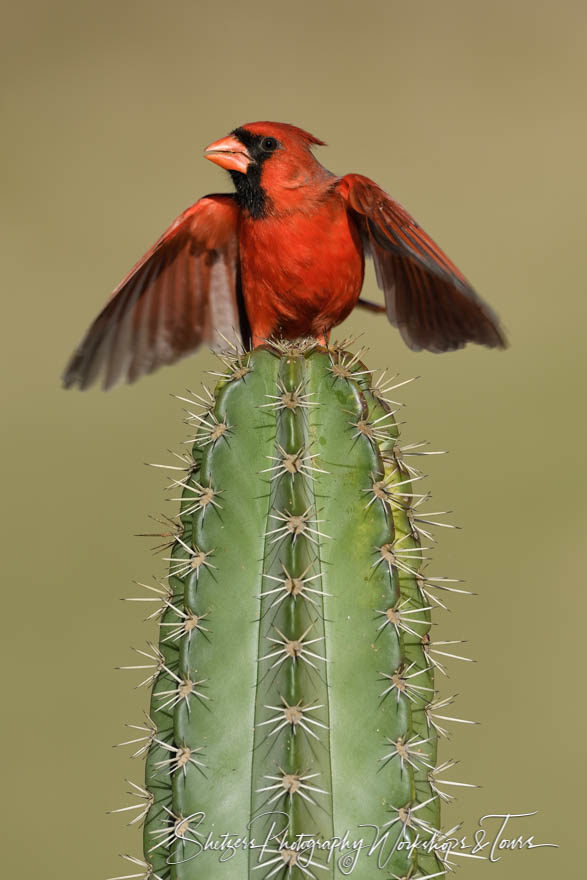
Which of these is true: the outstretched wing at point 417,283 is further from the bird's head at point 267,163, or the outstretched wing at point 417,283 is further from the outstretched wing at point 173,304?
the outstretched wing at point 173,304

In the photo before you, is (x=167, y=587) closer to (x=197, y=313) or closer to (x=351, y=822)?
(x=351, y=822)

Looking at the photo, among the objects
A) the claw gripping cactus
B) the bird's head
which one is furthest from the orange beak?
the claw gripping cactus

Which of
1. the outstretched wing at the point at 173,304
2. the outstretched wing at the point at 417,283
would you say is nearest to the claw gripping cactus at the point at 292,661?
the outstretched wing at the point at 417,283

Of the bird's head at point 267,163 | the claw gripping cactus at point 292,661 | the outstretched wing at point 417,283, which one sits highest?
the bird's head at point 267,163

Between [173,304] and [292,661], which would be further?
[173,304]

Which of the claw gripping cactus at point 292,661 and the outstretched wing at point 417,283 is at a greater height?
the outstretched wing at point 417,283

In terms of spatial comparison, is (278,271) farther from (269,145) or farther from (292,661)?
(292,661)

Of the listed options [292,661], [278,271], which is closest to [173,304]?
[278,271]
